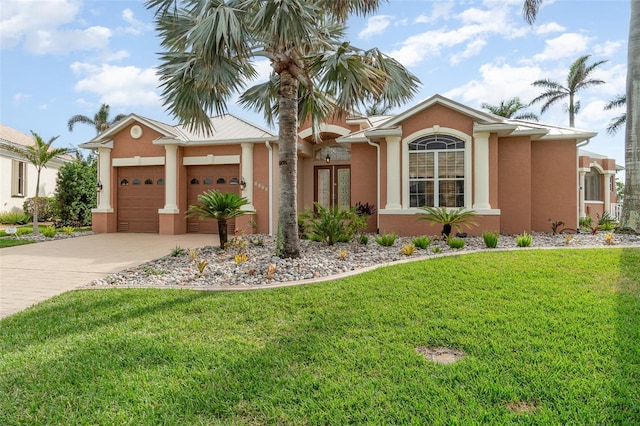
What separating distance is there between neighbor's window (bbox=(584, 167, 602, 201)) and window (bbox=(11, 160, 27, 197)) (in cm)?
3363

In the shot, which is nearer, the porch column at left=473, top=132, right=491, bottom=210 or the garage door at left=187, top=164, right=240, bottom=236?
the porch column at left=473, top=132, right=491, bottom=210

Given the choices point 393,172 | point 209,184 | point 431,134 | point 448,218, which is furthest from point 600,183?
point 209,184

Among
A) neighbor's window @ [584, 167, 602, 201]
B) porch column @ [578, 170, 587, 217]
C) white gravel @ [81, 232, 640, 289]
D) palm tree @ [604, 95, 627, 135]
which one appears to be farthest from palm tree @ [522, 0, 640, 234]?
palm tree @ [604, 95, 627, 135]

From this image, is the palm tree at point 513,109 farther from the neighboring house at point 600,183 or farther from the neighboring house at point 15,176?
the neighboring house at point 15,176

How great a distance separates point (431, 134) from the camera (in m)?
12.3

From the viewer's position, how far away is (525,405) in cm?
275

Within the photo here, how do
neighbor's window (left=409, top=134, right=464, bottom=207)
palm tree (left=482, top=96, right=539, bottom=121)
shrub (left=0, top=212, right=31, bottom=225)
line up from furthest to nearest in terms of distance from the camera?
1. palm tree (left=482, top=96, right=539, bottom=121)
2. shrub (left=0, top=212, right=31, bottom=225)
3. neighbor's window (left=409, top=134, right=464, bottom=207)

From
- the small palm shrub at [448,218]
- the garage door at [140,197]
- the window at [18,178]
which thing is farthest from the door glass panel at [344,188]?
the window at [18,178]

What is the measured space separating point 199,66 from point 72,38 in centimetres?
906

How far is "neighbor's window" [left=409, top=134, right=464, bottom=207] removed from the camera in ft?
40.1

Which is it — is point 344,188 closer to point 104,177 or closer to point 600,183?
point 104,177

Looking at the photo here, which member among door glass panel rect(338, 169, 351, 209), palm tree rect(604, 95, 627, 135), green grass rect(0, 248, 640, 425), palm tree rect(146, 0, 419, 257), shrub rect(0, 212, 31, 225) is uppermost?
palm tree rect(604, 95, 627, 135)

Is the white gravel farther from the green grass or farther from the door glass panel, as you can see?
the door glass panel

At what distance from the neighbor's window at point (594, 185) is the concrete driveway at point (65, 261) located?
2057 cm
